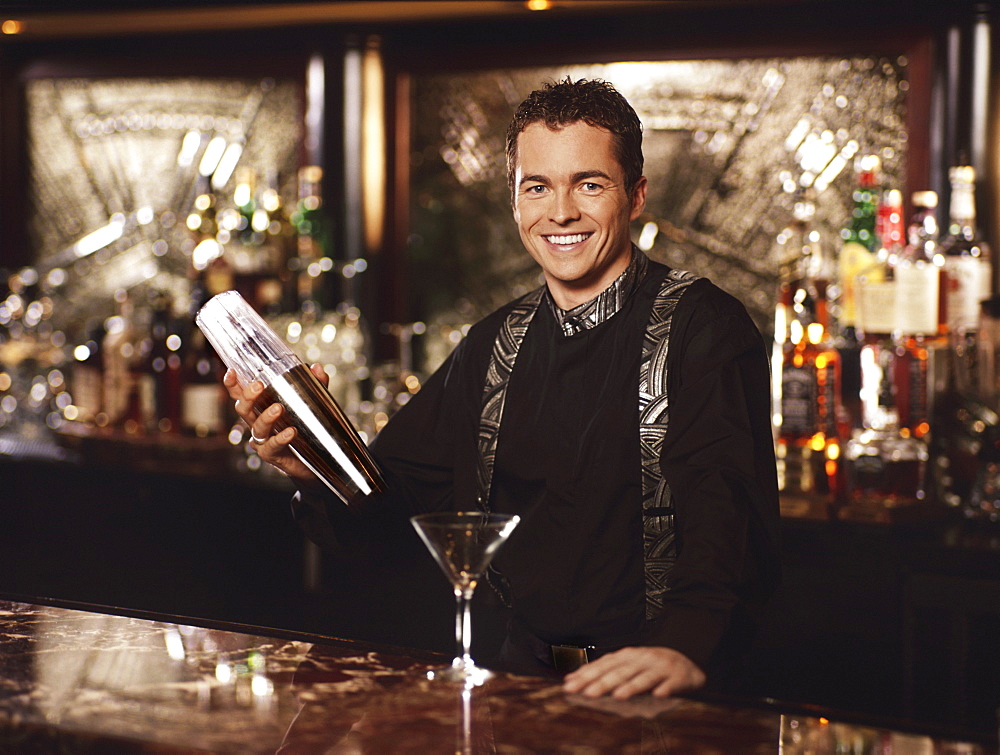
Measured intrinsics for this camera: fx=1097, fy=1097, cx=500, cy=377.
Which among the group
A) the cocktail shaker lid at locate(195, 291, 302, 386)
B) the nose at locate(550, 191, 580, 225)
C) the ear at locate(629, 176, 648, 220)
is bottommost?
the cocktail shaker lid at locate(195, 291, 302, 386)

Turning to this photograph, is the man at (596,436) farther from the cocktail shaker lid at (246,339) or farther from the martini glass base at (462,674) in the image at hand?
the martini glass base at (462,674)

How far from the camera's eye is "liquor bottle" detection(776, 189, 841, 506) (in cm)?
269

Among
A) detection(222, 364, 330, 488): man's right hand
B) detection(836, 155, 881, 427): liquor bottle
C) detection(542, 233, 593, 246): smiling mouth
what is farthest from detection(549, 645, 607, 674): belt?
detection(836, 155, 881, 427): liquor bottle

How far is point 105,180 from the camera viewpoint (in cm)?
470

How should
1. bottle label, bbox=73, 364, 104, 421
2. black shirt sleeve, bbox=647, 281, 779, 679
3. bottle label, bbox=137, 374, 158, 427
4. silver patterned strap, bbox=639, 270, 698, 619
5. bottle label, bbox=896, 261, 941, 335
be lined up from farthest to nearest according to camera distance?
bottle label, bbox=73, 364, 104, 421 < bottle label, bbox=137, 374, 158, 427 < bottle label, bbox=896, 261, 941, 335 < silver patterned strap, bbox=639, 270, 698, 619 < black shirt sleeve, bbox=647, 281, 779, 679

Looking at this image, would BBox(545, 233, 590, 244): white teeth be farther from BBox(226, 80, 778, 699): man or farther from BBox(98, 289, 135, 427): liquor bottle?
BBox(98, 289, 135, 427): liquor bottle

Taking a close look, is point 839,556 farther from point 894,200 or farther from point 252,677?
point 252,677

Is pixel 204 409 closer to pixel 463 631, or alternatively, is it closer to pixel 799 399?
pixel 799 399

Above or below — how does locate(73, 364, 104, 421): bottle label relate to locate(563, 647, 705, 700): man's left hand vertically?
above

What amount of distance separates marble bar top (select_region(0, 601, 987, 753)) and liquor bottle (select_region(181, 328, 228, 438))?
2.22 m

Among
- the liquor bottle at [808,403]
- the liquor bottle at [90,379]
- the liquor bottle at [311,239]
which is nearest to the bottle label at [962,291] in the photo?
the liquor bottle at [808,403]

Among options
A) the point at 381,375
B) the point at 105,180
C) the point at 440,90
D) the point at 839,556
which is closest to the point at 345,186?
the point at 440,90

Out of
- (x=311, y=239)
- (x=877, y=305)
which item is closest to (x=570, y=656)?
(x=877, y=305)

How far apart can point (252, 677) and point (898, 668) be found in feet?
5.53
